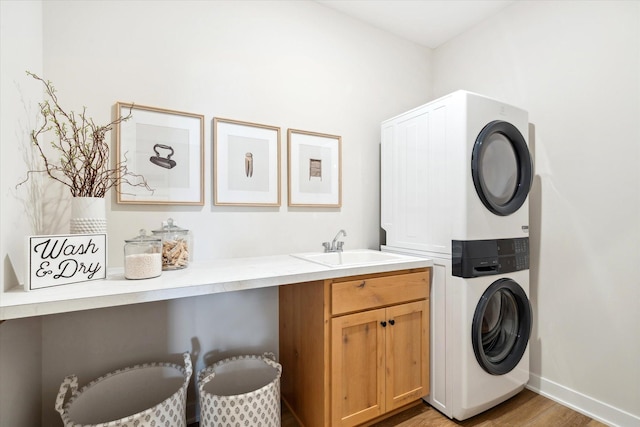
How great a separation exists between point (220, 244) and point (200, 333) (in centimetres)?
53

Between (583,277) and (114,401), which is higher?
(583,277)

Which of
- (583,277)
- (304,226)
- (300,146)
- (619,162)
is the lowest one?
(583,277)

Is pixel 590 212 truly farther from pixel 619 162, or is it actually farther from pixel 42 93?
pixel 42 93

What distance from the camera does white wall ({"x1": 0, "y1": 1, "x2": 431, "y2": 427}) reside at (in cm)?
139

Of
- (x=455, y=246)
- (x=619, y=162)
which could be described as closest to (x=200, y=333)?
(x=455, y=246)

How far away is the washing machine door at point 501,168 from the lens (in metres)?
1.62

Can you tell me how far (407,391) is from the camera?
1667 mm

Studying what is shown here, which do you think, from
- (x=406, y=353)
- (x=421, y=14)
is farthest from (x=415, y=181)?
(x=421, y=14)

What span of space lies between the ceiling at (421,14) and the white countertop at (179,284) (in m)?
1.90

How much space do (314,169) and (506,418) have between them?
6.46 ft

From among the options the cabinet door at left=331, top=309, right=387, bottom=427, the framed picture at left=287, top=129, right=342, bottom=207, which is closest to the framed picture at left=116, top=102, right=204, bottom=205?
the framed picture at left=287, top=129, right=342, bottom=207

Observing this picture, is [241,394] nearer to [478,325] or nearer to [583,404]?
[478,325]

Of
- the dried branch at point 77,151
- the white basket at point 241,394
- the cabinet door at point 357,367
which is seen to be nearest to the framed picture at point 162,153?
the dried branch at point 77,151

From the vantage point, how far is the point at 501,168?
178 centimetres
